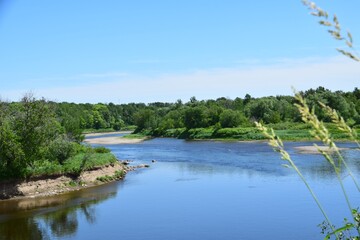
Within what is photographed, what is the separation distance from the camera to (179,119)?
97125 mm

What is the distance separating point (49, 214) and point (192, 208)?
336 inches

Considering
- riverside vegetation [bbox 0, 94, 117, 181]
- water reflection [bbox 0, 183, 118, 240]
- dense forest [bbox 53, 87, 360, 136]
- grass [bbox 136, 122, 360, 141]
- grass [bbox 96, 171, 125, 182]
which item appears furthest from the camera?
dense forest [bbox 53, 87, 360, 136]

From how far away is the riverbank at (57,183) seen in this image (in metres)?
29.3

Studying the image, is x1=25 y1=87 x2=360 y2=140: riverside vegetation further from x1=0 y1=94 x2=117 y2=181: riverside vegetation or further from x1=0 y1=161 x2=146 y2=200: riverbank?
x1=0 y1=94 x2=117 y2=181: riverside vegetation

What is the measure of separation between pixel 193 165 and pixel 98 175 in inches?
432

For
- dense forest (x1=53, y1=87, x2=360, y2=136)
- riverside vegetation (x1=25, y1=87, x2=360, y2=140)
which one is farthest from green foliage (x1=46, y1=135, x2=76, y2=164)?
dense forest (x1=53, y1=87, x2=360, y2=136)

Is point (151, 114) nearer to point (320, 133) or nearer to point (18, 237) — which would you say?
point (18, 237)

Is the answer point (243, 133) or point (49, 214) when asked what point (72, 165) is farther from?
point (243, 133)

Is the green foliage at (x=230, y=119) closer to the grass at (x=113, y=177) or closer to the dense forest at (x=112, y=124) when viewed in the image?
the dense forest at (x=112, y=124)

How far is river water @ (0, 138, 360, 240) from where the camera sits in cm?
2055

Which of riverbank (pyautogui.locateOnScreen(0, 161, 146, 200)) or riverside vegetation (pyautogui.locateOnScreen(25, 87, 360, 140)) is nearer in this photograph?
riverbank (pyautogui.locateOnScreen(0, 161, 146, 200))

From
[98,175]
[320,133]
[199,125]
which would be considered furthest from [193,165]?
[199,125]

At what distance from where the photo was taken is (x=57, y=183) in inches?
1262

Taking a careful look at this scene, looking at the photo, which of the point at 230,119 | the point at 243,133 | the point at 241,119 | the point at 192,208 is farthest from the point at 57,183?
the point at 241,119
